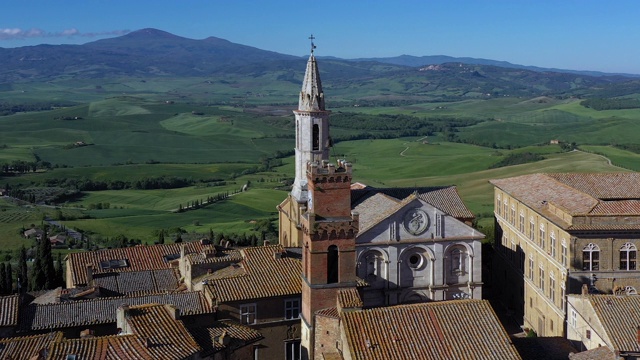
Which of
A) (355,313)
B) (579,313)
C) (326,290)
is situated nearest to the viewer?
(355,313)

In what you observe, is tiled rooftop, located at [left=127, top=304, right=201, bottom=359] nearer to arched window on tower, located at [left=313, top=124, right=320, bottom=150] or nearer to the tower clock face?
the tower clock face

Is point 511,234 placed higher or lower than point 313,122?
lower

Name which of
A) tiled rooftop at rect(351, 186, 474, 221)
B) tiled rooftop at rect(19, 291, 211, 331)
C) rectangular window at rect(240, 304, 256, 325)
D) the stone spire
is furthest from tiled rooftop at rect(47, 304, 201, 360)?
the stone spire

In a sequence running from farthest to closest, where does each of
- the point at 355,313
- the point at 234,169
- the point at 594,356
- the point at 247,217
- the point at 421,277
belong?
the point at 234,169
the point at 247,217
the point at 421,277
the point at 594,356
the point at 355,313

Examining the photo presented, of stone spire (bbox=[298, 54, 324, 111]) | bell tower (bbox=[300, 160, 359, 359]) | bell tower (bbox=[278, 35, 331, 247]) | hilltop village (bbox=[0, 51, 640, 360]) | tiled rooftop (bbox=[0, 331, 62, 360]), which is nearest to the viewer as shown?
tiled rooftop (bbox=[0, 331, 62, 360])

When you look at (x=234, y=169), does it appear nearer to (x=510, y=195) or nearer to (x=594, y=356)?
(x=510, y=195)

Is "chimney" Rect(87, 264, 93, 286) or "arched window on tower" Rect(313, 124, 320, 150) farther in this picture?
"arched window on tower" Rect(313, 124, 320, 150)

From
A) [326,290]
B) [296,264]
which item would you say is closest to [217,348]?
[326,290]
